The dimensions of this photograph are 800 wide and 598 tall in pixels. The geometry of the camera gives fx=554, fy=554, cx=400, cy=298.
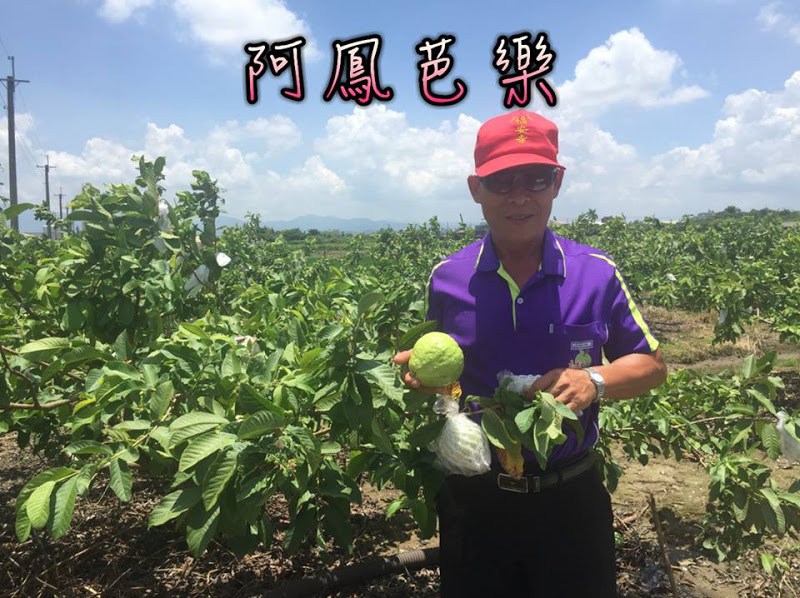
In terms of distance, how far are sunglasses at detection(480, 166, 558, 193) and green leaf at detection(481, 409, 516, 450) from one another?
549mm

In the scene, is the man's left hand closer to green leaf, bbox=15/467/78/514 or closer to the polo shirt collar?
the polo shirt collar

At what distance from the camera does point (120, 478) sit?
1212 millimetres

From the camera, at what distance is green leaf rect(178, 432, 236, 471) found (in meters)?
1.12

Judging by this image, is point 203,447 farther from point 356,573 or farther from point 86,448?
point 356,573

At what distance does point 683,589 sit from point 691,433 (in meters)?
0.67

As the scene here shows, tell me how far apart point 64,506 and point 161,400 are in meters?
0.30

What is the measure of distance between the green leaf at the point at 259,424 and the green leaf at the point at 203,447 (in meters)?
0.04

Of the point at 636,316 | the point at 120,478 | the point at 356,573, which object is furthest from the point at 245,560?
the point at 636,316

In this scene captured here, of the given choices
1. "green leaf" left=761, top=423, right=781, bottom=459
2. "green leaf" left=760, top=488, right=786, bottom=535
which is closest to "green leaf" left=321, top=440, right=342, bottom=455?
"green leaf" left=761, top=423, right=781, bottom=459

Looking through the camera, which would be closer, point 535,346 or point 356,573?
point 535,346

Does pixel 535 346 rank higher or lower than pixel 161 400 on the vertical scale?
higher

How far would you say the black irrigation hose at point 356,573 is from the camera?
2.21 metres

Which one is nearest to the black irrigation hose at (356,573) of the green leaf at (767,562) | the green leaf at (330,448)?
the green leaf at (330,448)

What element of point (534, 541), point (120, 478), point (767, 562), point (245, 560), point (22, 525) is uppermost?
point (120, 478)
